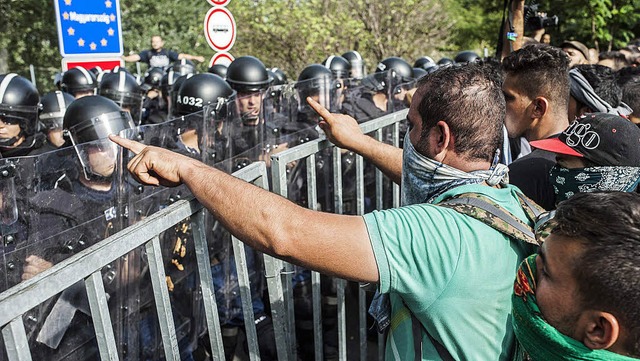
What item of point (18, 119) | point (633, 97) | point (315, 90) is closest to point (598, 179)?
point (633, 97)

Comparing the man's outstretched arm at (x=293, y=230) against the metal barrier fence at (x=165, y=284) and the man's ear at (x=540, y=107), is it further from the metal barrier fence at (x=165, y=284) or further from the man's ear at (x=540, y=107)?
the man's ear at (x=540, y=107)

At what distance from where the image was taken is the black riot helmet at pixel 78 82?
7934mm

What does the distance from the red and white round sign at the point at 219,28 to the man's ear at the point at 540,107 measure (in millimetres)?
6972

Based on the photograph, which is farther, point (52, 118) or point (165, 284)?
point (52, 118)

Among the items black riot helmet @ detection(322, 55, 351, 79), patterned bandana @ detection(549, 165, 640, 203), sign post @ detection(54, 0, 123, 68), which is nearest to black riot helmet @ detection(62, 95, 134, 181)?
patterned bandana @ detection(549, 165, 640, 203)

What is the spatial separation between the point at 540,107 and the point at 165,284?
2138 mm

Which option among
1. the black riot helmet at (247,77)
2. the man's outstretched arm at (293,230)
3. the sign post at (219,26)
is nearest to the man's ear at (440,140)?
the man's outstretched arm at (293,230)

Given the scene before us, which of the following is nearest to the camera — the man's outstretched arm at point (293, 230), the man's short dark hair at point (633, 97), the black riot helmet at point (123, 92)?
the man's outstretched arm at point (293, 230)

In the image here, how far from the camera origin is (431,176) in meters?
2.16

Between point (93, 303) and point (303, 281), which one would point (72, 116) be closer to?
→ point (303, 281)

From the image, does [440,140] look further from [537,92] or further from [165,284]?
[537,92]

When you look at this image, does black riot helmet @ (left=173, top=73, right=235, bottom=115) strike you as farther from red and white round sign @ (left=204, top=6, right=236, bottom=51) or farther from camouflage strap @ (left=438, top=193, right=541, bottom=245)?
camouflage strap @ (left=438, top=193, right=541, bottom=245)

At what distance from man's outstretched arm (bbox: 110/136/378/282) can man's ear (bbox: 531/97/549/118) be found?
178cm

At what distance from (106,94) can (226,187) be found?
5.75m
